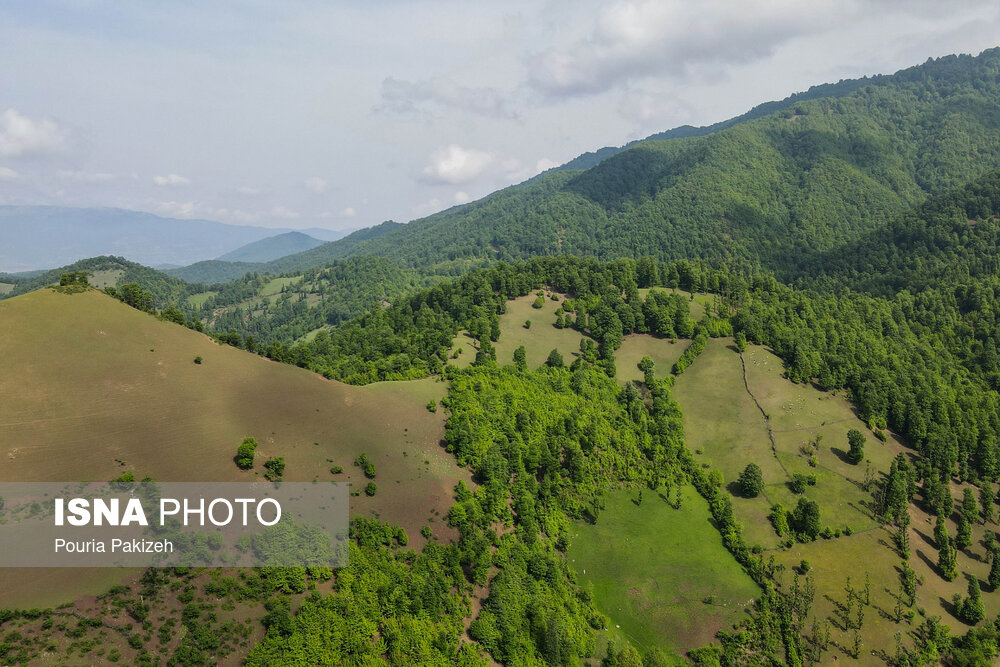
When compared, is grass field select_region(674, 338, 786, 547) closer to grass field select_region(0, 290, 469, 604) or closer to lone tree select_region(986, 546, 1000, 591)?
lone tree select_region(986, 546, 1000, 591)

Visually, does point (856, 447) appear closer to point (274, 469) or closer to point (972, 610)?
point (972, 610)

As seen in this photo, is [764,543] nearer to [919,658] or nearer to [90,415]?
[919,658]

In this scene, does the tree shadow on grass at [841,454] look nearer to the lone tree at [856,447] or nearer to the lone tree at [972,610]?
the lone tree at [856,447]

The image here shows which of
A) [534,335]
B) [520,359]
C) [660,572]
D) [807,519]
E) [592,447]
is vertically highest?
[534,335]

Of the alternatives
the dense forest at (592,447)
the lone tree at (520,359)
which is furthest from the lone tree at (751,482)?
the lone tree at (520,359)

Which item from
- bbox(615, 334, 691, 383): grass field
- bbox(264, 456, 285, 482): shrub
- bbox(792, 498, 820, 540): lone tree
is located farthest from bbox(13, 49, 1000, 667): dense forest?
bbox(264, 456, 285, 482): shrub

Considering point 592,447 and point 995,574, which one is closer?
point 995,574

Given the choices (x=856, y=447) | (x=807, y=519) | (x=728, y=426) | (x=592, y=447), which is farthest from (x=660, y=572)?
(x=856, y=447)
